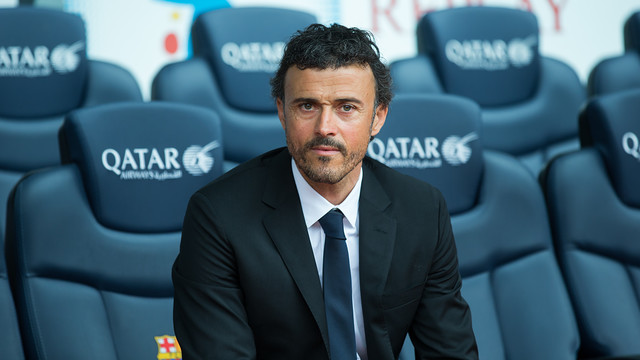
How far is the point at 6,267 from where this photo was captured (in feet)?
4.70

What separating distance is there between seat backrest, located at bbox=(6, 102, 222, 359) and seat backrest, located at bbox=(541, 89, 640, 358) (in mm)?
786

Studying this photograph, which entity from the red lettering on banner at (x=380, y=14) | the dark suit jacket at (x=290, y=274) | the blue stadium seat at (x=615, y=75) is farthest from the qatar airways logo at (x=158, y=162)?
the red lettering on banner at (x=380, y=14)

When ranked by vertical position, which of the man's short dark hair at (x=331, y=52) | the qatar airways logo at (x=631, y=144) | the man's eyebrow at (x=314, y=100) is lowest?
the qatar airways logo at (x=631, y=144)

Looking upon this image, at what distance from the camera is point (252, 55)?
90.2 inches

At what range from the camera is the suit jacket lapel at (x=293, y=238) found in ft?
3.58

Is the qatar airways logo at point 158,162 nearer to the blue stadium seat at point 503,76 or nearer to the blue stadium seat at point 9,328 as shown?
the blue stadium seat at point 9,328

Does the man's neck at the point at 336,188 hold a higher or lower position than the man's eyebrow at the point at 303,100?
lower

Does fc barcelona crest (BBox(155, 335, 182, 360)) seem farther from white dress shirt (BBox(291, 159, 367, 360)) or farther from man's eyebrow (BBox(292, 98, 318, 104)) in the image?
man's eyebrow (BBox(292, 98, 318, 104))

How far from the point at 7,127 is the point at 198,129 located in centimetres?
94

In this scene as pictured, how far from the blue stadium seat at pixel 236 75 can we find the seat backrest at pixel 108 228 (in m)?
0.66

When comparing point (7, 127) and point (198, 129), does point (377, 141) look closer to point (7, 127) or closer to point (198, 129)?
point (198, 129)

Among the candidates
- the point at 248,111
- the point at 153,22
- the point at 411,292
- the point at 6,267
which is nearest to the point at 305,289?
the point at 411,292

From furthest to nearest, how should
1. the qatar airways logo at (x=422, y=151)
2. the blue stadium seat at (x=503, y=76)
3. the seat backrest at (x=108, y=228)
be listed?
the blue stadium seat at (x=503, y=76) → the qatar airways logo at (x=422, y=151) → the seat backrest at (x=108, y=228)

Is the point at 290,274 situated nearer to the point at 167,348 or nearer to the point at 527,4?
the point at 167,348
